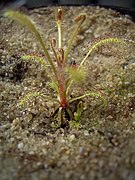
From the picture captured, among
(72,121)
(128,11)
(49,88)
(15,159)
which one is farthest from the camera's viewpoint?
(128,11)

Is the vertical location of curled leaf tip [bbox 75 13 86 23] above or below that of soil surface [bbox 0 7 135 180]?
above

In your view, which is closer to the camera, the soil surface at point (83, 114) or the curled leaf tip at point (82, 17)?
the soil surface at point (83, 114)

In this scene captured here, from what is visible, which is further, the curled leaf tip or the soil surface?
the curled leaf tip

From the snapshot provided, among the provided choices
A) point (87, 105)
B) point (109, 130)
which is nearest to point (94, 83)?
point (87, 105)

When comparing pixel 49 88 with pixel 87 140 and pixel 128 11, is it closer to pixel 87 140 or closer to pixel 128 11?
pixel 87 140

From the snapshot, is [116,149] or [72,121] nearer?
[116,149]

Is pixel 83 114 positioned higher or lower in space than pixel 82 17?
lower

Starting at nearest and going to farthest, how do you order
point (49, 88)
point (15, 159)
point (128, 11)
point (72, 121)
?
point (15, 159) < point (72, 121) < point (49, 88) < point (128, 11)

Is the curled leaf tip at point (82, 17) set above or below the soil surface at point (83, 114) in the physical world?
above
